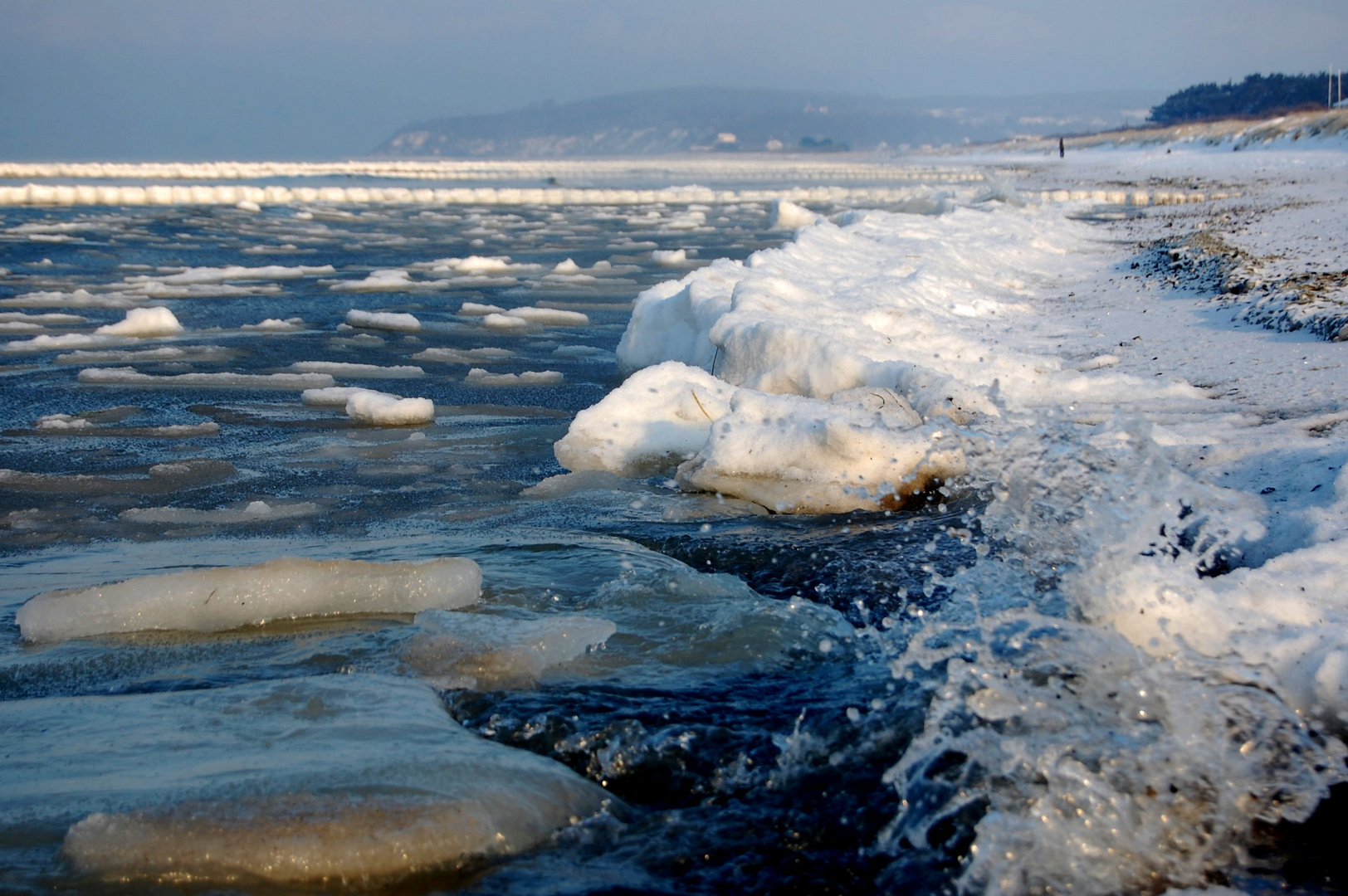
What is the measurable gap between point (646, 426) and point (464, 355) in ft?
9.71

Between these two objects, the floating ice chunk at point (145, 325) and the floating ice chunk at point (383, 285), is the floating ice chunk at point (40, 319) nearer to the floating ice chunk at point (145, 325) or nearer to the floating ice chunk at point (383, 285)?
the floating ice chunk at point (145, 325)

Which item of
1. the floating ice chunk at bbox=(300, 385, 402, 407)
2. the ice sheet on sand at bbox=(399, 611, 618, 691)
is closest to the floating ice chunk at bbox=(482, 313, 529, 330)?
the floating ice chunk at bbox=(300, 385, 402, 407)

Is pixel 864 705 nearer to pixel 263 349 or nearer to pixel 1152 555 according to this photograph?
pixel 1152 555

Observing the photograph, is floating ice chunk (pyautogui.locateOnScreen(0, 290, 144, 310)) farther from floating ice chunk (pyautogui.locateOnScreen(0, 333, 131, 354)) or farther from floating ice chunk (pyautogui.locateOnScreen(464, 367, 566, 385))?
floating ice chunk (pyautogui.locateOnScreen(464, 367, 566, 385))

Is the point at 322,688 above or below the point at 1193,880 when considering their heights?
above

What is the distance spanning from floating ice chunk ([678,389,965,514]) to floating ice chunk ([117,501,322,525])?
1348mm

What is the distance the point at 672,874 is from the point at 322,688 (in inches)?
35.8

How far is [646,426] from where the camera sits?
414 centimetres

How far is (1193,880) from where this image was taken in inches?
64.5

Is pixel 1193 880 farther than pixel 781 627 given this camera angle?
No

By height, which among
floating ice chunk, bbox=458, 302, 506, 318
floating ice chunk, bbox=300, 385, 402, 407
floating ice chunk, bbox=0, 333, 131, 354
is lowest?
floating ice chunk, bbox=300, 385, 402, 407

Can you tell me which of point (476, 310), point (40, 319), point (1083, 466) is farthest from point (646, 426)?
point (40, 319)

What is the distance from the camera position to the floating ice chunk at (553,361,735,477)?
4039 mm

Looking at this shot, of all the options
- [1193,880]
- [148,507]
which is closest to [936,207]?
[148,507]
